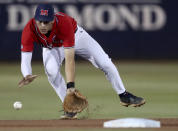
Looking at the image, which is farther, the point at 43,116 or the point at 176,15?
the point at 176,15

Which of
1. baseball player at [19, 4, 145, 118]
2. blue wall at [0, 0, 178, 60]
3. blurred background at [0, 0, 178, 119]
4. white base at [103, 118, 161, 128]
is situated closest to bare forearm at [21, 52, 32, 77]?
baseball player at [19, 4, 145, 118]

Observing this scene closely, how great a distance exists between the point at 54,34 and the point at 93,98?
131 inches

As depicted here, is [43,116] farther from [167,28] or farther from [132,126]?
[167,28]

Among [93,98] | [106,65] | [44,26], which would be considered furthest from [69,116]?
[93,98]

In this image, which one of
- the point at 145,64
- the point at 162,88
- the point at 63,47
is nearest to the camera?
the point at 63,47

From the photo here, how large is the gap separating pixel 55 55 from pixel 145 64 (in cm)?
1014

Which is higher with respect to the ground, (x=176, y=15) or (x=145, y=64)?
(x=176, y=15)

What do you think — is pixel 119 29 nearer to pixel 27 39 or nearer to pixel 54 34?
pixel 54 34

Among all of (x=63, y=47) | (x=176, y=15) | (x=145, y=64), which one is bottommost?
(x=145, y=64)

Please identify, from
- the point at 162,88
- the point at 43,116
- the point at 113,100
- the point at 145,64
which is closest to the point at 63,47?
the point at 43,116

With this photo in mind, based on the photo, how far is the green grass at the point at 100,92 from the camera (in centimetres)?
976

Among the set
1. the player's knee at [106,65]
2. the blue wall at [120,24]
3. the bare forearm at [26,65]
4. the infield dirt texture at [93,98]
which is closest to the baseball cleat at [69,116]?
the infield dirt texture at [93,98]

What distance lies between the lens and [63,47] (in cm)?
878

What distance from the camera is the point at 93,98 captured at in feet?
38.4
